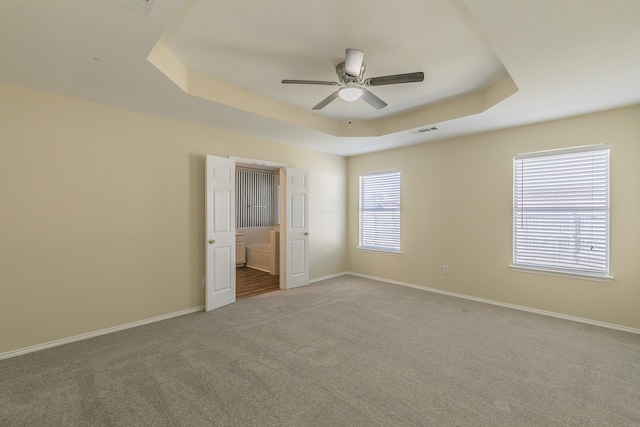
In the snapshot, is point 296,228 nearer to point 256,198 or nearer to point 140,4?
point 256,198

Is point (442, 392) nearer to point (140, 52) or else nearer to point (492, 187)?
point (492, 187)

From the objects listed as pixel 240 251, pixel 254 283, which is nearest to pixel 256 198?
pixel 240 251

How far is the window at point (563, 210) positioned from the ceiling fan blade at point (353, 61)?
2991 millimetres

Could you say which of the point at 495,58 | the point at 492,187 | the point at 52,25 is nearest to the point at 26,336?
the point at 52,25

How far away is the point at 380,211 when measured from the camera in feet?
18.8

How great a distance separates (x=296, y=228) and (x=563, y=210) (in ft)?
12.9

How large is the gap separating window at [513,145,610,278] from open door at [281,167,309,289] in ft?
10.9

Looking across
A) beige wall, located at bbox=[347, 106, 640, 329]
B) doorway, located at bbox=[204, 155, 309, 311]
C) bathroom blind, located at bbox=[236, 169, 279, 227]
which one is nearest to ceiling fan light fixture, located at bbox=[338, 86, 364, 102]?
doorway, located at bbox=[204, 155, 309, 311]

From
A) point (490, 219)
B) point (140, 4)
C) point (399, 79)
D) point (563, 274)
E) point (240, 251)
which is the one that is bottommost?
point (240, 251)

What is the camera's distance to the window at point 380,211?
5480mm

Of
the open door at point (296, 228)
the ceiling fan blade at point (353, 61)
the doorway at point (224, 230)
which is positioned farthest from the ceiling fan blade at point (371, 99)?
the open door at point (296, 228)

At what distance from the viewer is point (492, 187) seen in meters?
4.25

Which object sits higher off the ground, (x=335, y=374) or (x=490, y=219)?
(x=490, y=219)

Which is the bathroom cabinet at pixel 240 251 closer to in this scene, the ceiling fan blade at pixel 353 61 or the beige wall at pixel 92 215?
the beige wall at pixel 92 215
